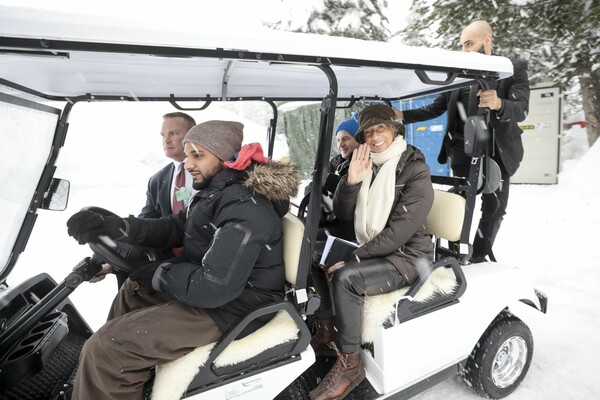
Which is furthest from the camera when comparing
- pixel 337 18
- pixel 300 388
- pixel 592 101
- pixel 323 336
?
pixel 337 18

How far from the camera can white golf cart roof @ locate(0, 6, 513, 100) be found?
1.25 metres

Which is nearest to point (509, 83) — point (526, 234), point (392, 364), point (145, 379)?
point (392, 364)

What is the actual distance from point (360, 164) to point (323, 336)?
115 cm

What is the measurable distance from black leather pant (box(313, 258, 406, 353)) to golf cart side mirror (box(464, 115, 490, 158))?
95 centimetres

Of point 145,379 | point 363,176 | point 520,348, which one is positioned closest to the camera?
point 145,379

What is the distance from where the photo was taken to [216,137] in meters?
1.97

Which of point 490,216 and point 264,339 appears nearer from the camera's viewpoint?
point 264,339

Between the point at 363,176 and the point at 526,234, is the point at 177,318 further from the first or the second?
the point at 526,234

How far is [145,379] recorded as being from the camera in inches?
63.2

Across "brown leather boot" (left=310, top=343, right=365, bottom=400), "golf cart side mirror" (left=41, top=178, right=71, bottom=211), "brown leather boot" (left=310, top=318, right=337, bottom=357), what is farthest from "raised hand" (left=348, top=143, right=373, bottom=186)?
"golf cart side mirror" (left=41, top=178, right=71, bottom=211)

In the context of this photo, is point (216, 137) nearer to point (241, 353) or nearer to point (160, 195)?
point (241, 353)

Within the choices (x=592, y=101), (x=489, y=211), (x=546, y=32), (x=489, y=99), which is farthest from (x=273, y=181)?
(x=592, y=101)

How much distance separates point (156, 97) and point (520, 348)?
3.24 metres

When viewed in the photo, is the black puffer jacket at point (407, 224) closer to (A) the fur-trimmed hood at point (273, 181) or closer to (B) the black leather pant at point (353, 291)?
(B) the black leather pant at point (353, 291)
